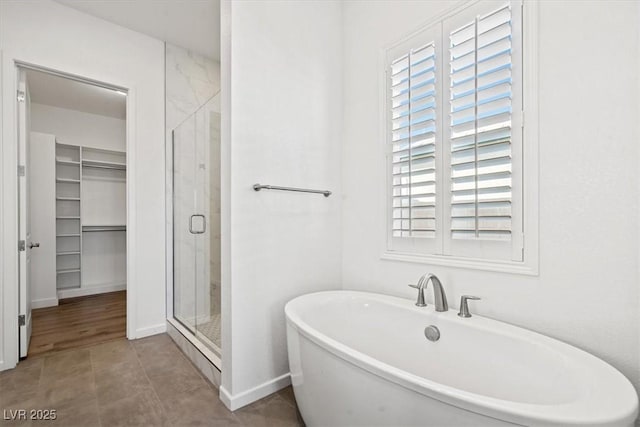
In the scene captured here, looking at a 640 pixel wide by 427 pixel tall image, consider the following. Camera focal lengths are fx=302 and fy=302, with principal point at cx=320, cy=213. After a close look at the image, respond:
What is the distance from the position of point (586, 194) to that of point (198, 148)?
8.76 ft

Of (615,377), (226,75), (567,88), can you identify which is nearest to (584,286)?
(615,377)

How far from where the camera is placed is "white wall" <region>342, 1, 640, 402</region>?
3.67ft

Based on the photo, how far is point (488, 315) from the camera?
1497 millimetres

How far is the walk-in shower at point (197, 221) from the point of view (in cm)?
256

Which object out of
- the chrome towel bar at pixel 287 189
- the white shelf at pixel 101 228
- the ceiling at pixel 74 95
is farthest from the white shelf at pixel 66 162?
the chrome towel bar at pixel 287 189

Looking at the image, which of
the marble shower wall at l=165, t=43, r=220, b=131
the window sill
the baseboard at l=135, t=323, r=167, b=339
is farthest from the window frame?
the baseboard at l=135, t=323, r=167, b=339

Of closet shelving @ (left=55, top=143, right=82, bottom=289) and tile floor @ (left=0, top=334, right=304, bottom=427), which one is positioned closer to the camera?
tile floor @ (left=0, top=334, right=304, bottom=427)

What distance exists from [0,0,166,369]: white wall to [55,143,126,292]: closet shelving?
7.19ft

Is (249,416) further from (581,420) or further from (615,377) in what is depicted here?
(615,377)

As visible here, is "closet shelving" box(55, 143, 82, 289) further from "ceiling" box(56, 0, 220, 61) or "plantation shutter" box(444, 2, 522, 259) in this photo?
"plantation shutter" box(444, 2, 522, 259)

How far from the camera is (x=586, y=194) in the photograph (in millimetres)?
1212

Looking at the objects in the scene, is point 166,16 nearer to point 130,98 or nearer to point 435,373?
point 130,98

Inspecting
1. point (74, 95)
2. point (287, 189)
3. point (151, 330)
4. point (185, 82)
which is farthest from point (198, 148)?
point (74, 95)

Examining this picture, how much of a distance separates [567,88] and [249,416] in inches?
85.0
